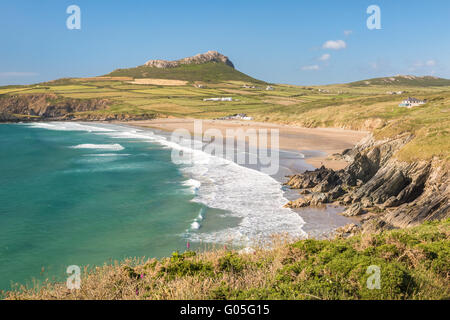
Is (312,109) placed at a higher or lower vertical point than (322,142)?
higher

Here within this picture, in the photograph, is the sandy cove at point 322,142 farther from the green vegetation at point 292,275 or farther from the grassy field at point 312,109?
the green vegetation at point 292,275

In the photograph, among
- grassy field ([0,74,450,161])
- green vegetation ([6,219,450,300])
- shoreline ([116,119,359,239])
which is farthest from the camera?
grassy field ([0,74,450,161])

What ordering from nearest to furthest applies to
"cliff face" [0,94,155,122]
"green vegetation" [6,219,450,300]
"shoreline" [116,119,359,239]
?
"green vegetation" [6,219,450,300] → "shoreline" [116,119,359,239] → "cliff face" [0,94,155,122]

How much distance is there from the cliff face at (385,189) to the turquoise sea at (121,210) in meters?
3.11

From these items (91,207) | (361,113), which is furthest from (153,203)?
(361,113)

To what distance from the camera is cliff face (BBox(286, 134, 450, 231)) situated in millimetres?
17347

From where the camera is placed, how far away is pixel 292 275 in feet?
26.6

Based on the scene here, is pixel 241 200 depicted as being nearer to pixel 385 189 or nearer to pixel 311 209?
pixel 311 209

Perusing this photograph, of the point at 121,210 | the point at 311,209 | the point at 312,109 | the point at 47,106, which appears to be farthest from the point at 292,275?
the point at 47,106

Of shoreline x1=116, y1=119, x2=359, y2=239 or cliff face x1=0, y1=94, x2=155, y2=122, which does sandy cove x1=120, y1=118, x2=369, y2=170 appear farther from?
cliff face x1=0, y1=94, x2=155, y2=122

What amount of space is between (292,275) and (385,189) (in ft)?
53.9

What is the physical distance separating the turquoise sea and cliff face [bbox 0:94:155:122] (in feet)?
280

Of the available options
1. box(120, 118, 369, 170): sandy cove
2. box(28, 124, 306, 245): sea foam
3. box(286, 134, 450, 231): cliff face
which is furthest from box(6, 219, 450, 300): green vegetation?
box(120, 118, 369, 170): sandy cove
